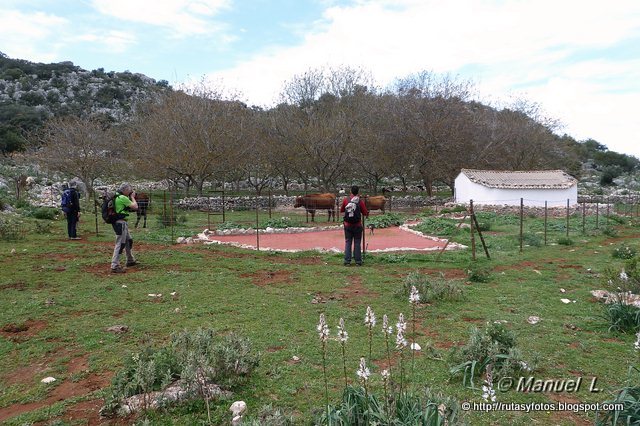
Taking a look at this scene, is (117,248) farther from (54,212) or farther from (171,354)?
(54,212)

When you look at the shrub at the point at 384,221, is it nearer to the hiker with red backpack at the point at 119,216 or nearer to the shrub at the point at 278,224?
the shrub at the point at 278,224

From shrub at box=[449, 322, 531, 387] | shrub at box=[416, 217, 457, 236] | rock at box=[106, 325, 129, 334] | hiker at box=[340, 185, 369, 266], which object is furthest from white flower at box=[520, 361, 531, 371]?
shrub at box=[416, 217, 457, 236]

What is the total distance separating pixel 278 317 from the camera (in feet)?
21.0

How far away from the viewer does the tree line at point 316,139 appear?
27891 mm

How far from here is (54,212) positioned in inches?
775

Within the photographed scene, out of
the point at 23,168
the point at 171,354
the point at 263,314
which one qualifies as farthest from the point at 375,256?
the point at 23,168

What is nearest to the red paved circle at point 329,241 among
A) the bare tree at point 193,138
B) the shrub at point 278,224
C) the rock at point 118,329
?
the shrub at point 278,224

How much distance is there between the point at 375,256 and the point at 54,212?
1551 centimetres

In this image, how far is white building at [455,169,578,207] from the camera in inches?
1130

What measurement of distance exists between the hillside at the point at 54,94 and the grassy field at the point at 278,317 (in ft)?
129

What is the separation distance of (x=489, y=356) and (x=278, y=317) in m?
3.04

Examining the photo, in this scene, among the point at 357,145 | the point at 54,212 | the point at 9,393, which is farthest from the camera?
the point at 357,145

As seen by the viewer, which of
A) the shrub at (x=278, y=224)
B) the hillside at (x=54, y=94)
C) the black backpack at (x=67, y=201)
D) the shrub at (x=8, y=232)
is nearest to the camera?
the shrub at (x=8, y=232)

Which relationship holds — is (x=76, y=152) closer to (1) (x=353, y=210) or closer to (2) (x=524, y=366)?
(1) (x=353, y=210)
